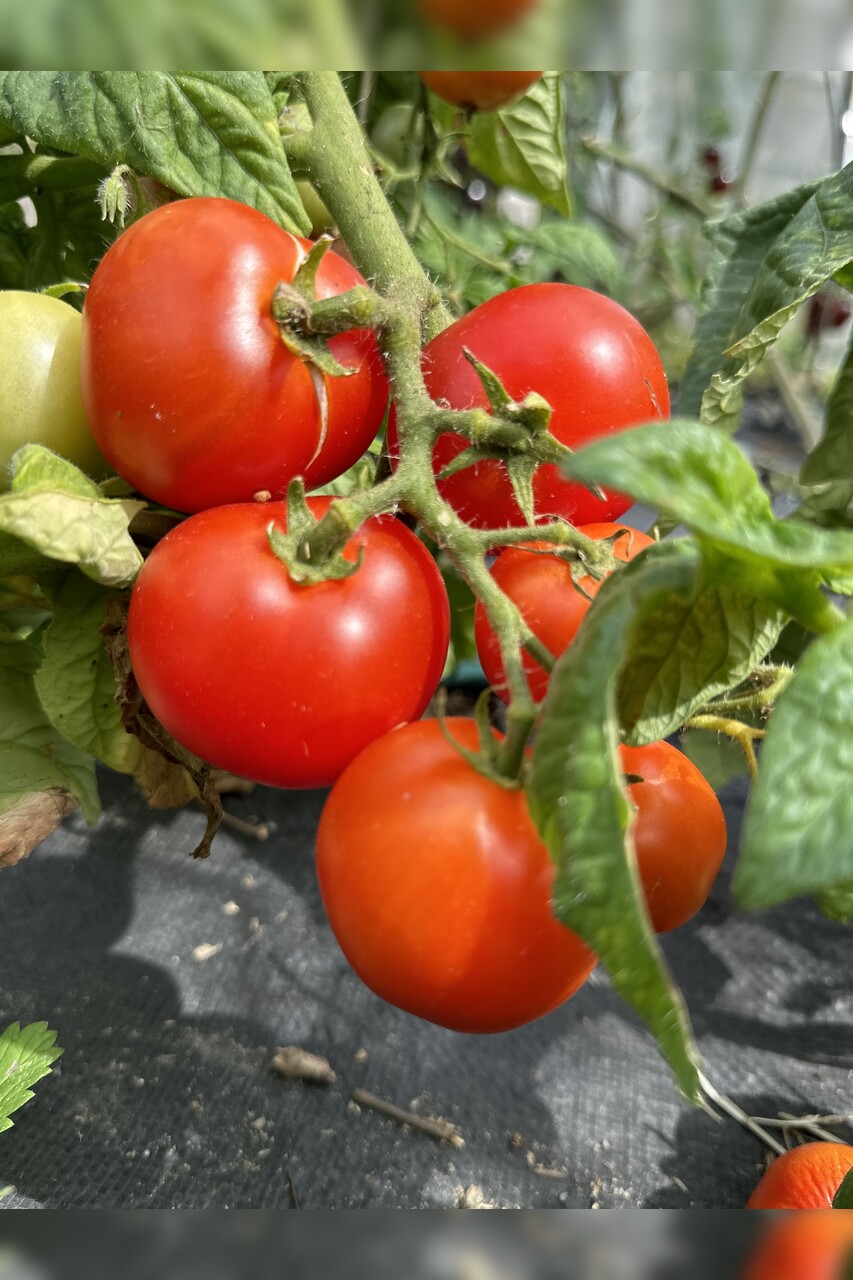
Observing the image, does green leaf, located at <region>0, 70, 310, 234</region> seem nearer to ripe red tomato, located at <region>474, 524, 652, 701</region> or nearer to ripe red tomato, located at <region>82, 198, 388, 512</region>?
ripe red tomato, located at <region>82, 198, 388, 512</region>

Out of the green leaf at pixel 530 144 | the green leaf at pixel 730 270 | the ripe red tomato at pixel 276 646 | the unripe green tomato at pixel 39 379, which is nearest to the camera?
the ripe red tomato at pixel 276 646

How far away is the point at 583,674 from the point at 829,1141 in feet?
1.75

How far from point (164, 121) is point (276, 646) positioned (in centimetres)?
28

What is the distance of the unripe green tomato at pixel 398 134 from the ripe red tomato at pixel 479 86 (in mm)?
154

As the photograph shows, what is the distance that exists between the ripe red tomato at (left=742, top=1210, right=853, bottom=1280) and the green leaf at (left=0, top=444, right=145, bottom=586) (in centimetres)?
33

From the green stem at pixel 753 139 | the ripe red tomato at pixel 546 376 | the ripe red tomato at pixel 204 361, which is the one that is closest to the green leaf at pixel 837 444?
the ripe red tomato at pixel 546 376

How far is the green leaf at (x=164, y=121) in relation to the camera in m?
0.45

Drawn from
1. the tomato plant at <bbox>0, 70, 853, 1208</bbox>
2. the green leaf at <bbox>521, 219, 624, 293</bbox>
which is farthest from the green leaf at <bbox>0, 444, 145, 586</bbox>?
the green leaf at <bbox>521, 219, 624, 293</bbox>

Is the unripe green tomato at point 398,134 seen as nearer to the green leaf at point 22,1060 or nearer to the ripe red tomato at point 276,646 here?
the ripe red tomato at point 276,646

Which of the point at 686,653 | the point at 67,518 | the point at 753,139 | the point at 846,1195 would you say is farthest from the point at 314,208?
the point at 753,139

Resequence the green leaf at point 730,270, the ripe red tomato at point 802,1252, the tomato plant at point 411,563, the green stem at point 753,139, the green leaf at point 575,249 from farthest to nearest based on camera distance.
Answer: the green stem at point 753,139 → the green leaf at point 575,249 → the green leaf at point 730,270 → the tomato plant at point 411,563 → the ripe red tomato at point 802,1252

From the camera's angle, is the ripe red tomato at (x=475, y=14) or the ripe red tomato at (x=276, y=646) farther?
the ripe red tomato at (x=276, y=646)

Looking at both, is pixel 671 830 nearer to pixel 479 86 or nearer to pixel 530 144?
pixel 479 86

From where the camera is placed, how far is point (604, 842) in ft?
0.78
